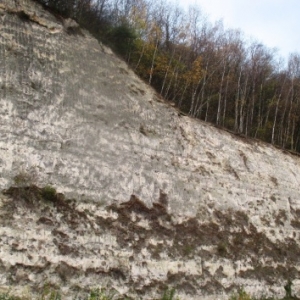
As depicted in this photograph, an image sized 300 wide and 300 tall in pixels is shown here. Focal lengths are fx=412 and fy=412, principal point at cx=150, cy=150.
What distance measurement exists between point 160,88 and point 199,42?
5723 mm

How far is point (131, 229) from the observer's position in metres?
9.46

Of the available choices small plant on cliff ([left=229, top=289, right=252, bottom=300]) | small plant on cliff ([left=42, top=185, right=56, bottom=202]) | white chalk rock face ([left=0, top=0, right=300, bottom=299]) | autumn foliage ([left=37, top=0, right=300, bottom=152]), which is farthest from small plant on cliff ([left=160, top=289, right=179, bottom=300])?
autumn foliage ([left=37, top=0, right=300, bottom=152])

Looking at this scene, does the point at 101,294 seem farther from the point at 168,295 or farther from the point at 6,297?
Result: the point at 6,297

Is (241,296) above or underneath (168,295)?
underneath

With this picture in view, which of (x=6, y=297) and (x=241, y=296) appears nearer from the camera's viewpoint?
(x=6, y=297)

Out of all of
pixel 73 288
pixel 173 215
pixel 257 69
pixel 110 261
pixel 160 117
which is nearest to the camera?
pixel 73 288

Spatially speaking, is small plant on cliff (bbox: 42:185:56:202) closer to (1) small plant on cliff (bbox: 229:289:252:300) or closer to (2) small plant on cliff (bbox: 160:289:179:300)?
(2) small plant on cliff (bbox: 160:289:179:300)

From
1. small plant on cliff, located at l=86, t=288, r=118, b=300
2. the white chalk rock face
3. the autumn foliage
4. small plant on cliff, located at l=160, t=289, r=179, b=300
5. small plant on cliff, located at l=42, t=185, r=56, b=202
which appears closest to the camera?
small plant on cliff, located at l=86, t=288, r=118, b=300

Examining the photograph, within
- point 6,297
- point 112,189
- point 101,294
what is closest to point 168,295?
point 101,294

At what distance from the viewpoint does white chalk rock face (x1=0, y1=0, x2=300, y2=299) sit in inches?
330

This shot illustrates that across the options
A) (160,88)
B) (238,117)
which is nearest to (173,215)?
(160,88)

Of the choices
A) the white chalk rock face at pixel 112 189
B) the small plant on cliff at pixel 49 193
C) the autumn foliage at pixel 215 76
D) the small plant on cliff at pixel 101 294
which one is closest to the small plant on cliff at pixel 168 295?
the white chalk rock face at pixel 112 189

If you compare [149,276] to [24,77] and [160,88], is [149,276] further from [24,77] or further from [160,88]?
[160,88]

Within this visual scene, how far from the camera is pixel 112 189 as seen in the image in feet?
32.0
